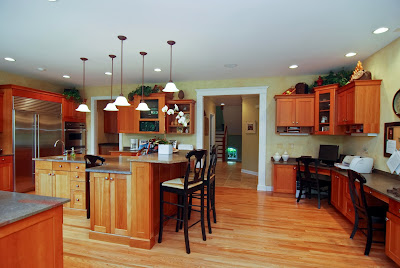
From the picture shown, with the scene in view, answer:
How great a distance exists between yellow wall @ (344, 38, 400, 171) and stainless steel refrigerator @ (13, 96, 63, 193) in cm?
673

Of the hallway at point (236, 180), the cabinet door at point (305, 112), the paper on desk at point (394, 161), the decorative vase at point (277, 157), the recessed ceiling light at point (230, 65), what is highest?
the recessed ceiling light at point (230, 65)

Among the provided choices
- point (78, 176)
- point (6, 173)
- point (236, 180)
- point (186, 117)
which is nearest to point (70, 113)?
point (6, 173)

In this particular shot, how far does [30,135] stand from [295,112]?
19.5ft

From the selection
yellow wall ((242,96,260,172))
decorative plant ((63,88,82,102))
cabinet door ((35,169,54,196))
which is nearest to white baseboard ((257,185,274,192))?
yellow wall ((242,96,260,172))

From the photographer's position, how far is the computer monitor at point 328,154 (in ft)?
14.5

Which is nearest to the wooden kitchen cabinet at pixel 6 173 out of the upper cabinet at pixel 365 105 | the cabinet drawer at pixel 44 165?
the cabinet drawer at pixel 44 165

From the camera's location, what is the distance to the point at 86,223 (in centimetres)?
326

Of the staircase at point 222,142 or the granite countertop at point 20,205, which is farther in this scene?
the staircase at point 222,142

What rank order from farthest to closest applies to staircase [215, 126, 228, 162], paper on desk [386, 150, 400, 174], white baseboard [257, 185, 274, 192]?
staircase [215, 126, 228, 162]
white baseboard [257, 185, 274, 192]
paper on desk [386, 150, 400, 174]

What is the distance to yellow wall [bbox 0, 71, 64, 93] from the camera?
4.81 m

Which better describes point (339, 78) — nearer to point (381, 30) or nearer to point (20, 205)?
point (381, 30)

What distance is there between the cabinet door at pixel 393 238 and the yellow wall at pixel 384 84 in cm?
124

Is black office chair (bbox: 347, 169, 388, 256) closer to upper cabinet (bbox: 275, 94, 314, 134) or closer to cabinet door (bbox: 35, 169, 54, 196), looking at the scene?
upper cabinet (bbox: 275, 94, 314, 134)

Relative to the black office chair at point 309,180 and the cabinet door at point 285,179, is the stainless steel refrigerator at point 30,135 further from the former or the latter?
the black office chair at point 309,180
